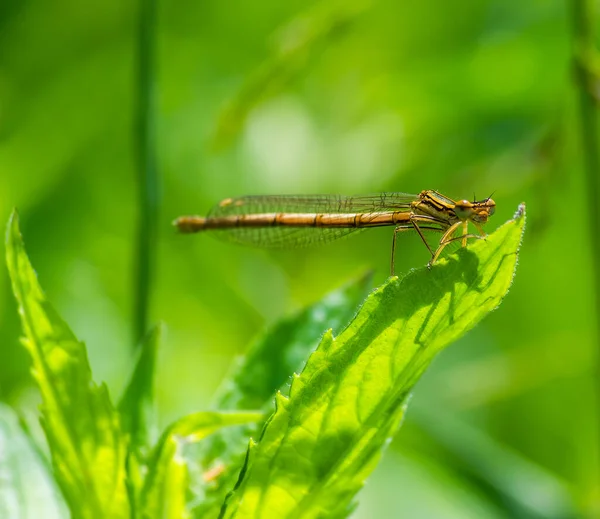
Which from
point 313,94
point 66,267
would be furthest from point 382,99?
point 66,267

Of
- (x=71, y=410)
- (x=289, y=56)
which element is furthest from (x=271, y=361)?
(x=289, y=56)

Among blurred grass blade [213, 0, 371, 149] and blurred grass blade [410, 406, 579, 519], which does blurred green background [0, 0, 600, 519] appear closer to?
blurred grass blade [410, 406, 579, 519]

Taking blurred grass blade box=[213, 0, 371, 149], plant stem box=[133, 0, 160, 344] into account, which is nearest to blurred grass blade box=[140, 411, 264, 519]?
plant stem box=[133, 0, 160, 344]

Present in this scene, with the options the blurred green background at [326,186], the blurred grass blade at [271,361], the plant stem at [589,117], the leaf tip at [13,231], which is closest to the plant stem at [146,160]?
the blurred grass blade at [271,361]

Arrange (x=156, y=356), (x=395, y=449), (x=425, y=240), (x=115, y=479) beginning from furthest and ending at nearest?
(x=395, y=449) < (x=425, y=240) < (x=156, y=356) < (x=115, y=479)

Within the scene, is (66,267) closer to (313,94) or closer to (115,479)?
(313,94)

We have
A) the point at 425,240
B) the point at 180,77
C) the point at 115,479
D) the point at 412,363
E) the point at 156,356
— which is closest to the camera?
the point at 412,363
